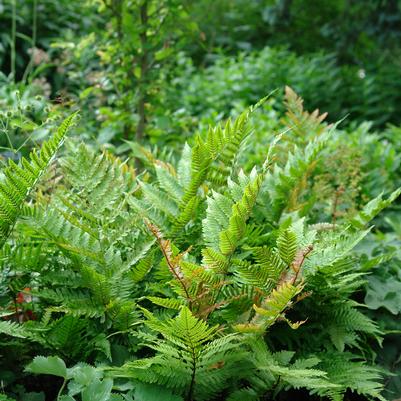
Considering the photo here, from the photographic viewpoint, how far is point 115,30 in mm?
3855

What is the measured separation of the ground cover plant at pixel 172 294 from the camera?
1.56 metres

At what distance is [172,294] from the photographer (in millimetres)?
1822

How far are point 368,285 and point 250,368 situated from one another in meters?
0.74

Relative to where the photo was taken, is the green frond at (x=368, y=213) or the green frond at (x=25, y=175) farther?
the green frond at (x=368, y=213)

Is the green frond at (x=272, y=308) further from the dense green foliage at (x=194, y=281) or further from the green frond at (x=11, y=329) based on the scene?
the green frond at (x=11, y=329)

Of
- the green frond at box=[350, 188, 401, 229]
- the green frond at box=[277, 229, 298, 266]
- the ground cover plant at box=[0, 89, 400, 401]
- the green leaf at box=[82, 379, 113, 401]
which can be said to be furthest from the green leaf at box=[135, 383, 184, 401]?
the green frond at box=[350, 188, 401, 229]

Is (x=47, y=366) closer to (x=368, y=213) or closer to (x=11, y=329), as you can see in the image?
(x=11, y=329)

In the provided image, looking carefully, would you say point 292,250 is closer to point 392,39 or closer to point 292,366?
point 292,366

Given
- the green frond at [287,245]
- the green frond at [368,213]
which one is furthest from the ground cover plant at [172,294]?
the green frond at [368,213]

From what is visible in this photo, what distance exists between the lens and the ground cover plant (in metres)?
1.56

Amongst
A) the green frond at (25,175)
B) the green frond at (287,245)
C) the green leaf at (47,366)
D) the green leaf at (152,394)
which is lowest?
the green leaf at (152,394)

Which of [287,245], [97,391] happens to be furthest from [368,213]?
[97,391]

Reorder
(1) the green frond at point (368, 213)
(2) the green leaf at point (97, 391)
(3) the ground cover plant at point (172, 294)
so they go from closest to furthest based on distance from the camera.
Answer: (2) the green leaf at point (97, 391) → (3) the ground cover plant at point (172, 294) → (1) the green frond at point (368, 213)

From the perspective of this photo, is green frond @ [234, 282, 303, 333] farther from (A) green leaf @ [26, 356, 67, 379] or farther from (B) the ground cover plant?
(A) green leaf @ [26, 356, 67, 379]
